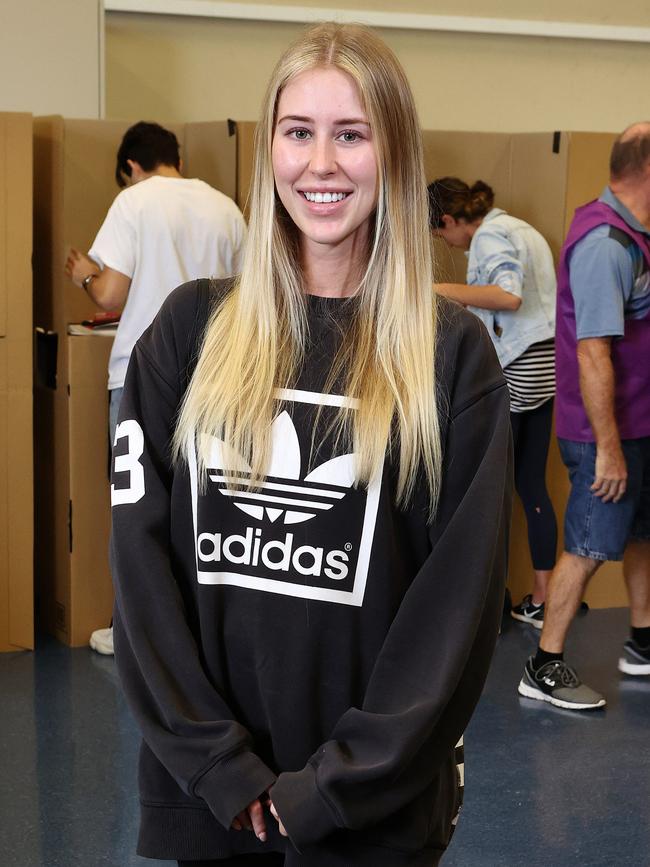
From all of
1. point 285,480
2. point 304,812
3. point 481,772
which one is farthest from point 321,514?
point 481,772

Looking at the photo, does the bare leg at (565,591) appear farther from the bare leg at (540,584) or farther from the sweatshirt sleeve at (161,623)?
the sweatshirt sleeve at (161,623)

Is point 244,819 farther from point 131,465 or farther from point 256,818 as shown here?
point 131,465

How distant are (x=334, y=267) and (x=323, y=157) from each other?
0.13 metres

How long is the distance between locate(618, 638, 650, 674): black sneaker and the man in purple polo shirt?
0.22 m

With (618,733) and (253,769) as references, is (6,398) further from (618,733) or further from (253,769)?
(253,769)

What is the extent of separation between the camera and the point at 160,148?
3150 millimetres

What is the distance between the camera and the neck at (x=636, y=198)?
281 centimetres

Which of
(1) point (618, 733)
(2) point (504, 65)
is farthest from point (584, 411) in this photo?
(2) point (504, 65)

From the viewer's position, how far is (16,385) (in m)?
3.17

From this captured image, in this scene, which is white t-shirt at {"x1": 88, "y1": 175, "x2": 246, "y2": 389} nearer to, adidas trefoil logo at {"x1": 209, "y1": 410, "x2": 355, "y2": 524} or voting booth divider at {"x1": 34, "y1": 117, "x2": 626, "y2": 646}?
voting booth divider at {"x1": 34, "y1": 117, "x2": 626, "y2": 646}

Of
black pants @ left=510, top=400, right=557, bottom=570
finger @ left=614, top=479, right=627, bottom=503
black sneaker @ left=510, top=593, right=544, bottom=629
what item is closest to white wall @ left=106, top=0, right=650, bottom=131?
black pants @ left=510, top=400, right=557, bottom=570

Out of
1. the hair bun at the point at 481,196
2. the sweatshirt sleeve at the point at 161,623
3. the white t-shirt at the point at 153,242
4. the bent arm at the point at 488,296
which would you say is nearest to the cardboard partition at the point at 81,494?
the white t-shirt at the point at 153,242

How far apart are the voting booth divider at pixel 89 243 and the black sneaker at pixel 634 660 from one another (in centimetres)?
55

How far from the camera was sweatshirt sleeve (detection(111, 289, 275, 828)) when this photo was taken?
104 centimetres
